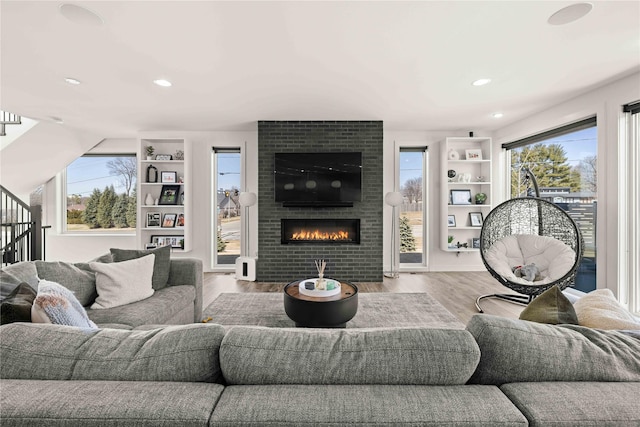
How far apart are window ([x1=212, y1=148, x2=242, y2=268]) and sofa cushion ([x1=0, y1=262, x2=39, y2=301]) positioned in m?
3.48

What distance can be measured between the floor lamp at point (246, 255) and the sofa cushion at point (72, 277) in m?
2.49

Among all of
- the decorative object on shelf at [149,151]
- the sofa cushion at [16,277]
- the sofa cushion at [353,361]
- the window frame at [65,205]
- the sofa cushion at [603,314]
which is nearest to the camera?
the sofa cushion at [353,361]

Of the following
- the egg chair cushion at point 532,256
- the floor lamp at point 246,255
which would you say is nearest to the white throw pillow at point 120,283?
the floor lamp at point 246,255

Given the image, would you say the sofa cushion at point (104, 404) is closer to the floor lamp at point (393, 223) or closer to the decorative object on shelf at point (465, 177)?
the floor lamp at point (393, 223)

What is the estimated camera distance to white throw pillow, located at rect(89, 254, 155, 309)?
7.22 ft

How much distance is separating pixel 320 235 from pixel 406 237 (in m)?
1.72

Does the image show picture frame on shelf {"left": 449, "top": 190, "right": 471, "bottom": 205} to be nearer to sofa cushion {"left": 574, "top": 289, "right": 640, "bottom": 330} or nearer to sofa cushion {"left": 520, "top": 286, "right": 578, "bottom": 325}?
sofa cushion {"left": 574, "top": 289, "right": 640, "bottom": 330}

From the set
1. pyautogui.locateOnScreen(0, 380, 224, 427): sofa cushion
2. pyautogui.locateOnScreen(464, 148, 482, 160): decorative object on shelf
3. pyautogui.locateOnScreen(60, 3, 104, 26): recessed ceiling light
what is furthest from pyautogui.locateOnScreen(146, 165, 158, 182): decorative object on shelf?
pyautogui.locateOnScreen(464, 148, 482, 160): decorative object on shelf

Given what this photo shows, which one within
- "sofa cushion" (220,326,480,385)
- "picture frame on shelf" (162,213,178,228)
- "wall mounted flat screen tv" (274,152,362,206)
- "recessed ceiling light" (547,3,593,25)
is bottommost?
"sofa cushion" (220,326,480,385)

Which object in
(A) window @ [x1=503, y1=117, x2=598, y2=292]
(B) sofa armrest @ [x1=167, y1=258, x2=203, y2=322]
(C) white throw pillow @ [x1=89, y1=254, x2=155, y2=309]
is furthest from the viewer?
(A) window @ [x1=503, y1=117, x2=598, y2=292]

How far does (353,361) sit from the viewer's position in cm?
88

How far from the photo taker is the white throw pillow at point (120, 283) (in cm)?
220

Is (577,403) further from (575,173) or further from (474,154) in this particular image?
(474,154)

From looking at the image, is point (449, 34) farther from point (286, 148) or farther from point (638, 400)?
point (286, 148)
